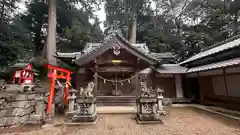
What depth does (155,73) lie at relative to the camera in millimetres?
11734

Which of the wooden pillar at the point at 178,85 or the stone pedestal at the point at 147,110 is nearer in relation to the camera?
the stone pedestal at the point at 147,110

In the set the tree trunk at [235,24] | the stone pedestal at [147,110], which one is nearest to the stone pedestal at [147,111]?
the stone pedestal at [147,110]

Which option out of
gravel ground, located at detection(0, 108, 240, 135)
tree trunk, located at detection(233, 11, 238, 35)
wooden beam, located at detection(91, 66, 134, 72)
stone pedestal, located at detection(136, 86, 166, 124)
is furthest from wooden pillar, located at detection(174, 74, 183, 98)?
tree trunk, located at detection(233, 11, 238, 35)

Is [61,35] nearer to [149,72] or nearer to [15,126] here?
[149,72]

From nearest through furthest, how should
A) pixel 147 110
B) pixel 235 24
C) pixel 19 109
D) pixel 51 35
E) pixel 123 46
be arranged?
pixel 19 109, pixel 147 110, pixel 123 46, pixel 51 35, pixel 235 24

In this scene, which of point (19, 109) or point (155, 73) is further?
point (155, 73)

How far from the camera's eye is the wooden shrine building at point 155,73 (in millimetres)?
8180

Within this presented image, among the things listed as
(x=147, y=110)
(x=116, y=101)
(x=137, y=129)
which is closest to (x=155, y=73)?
(x=116, y=101)

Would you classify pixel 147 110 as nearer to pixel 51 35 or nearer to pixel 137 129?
pixel 137 129

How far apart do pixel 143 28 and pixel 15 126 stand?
63.0 ft

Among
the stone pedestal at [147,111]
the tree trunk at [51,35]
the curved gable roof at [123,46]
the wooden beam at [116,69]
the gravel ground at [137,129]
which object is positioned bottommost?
the gravel ground at [137,129]

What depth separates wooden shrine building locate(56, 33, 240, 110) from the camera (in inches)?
322

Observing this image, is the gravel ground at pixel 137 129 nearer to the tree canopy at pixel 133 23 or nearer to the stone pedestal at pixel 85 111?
the stone pedestal at pixel 85 111

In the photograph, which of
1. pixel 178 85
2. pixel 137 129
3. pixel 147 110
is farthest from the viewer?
pixel 178 85
